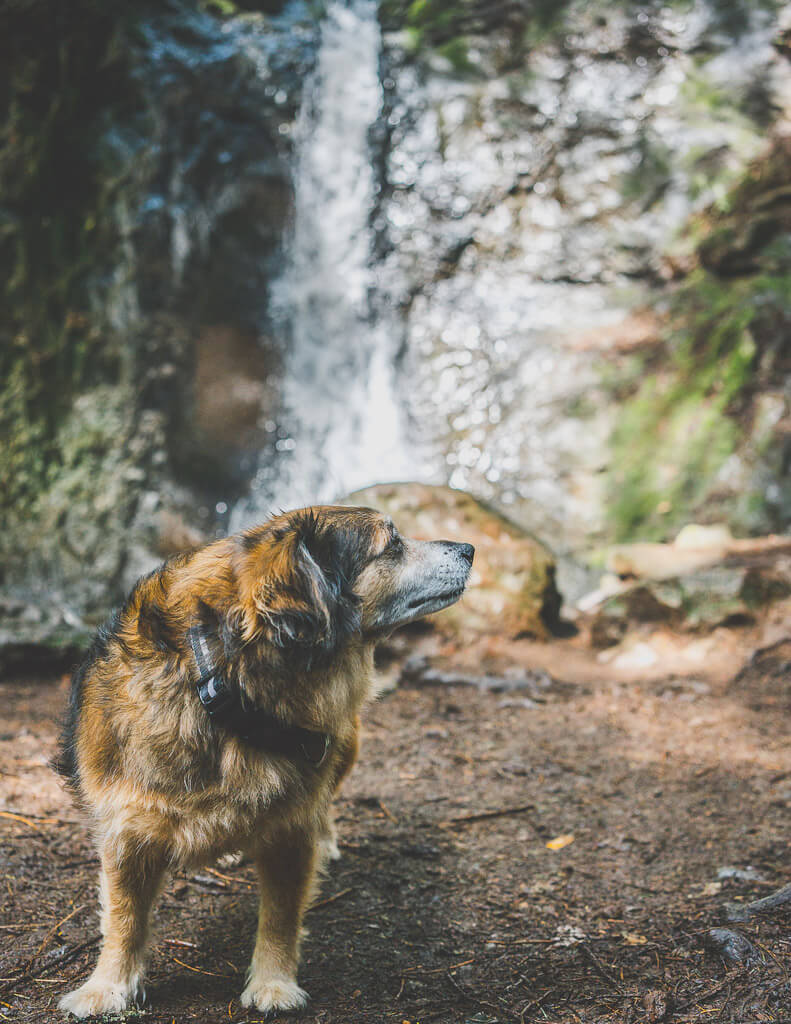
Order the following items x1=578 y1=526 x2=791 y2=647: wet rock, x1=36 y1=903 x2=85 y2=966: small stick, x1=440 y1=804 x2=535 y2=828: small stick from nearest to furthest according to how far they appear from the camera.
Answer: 1. x1=36 y1=903 x2=85 y2=966: small stick
2. x1=440 y1=804 x2=535 y2=828: small stick
3. x1=578 y1=526 x2=791 y2=647: wet rock

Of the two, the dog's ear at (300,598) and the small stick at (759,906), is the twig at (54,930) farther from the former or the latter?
the small stick at (759,906)

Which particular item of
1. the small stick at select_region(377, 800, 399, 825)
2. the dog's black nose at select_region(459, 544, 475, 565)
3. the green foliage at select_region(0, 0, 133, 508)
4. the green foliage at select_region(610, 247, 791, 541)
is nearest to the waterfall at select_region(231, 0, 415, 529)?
the green foliage at select_region(0, 0, 133, 508)

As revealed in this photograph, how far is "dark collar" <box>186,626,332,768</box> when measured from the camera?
2.13 metres

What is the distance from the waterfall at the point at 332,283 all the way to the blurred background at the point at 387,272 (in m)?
0.04

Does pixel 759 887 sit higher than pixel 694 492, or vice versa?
pixel 694 492

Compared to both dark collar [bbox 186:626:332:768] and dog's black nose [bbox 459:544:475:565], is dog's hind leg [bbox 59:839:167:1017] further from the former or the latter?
dog's black nose [bbox 459:544:475:565]

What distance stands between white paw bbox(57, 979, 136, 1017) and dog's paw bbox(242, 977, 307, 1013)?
14.2 inches

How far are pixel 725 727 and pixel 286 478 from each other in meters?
6.69

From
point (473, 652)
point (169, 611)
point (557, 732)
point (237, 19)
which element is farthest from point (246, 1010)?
point (237, 19)

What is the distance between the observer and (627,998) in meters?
2.26

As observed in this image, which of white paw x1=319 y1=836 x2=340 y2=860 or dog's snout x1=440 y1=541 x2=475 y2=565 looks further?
white paw x1=319 y1=836 x2=340 y2=860

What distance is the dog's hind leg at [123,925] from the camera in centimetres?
223

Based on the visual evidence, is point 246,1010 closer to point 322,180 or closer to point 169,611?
point 169,611

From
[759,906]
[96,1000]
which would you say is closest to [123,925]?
[96,1000]
